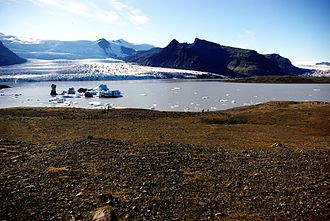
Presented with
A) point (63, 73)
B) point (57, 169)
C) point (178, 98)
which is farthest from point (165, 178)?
point (63, 73)

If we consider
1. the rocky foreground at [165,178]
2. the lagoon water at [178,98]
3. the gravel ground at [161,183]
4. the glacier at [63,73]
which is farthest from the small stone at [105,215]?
the glacier at [63,73]

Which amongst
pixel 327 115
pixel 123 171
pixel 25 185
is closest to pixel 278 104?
pixel 327 115

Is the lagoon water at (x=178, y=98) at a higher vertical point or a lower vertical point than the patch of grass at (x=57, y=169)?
lower

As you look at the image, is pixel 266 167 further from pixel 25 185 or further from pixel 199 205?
pixel 25 185

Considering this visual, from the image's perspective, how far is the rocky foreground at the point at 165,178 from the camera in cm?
1168

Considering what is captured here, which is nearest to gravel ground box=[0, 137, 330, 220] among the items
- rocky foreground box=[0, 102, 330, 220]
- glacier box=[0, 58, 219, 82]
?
rocky foreground box=[0, 102, 330, 220]

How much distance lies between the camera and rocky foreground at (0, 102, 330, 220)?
1168 cm

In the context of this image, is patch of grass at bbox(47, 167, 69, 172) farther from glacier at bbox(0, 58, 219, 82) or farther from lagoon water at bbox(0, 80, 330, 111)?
glacier at bbox(0, 58, 219, 82)

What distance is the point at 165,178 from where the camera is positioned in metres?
15.2

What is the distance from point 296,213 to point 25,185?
10430mm

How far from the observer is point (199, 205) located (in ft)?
40.2

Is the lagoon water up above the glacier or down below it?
below

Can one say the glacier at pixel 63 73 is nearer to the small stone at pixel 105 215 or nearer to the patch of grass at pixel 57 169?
the patch of grass at pixel 57 169

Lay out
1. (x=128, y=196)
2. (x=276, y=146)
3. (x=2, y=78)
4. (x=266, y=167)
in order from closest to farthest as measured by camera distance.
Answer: (x=128, y=196) < (x=266, y=167) < (x=276, y=146) < (x=2, y=78)
